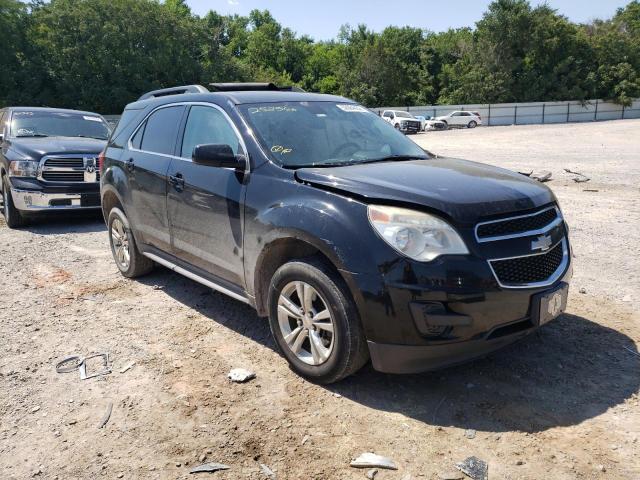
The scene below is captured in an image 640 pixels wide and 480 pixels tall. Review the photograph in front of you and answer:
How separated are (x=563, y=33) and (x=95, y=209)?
6158 cm

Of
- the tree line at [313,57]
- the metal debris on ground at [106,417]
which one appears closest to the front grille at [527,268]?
the metal debris on ground at [106,417]

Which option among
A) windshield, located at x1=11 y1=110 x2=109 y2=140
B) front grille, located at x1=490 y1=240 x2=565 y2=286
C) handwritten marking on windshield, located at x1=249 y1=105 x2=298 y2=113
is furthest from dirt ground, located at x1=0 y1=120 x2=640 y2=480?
windshield, located at x1=11 y1=110 x2=109 y2=140

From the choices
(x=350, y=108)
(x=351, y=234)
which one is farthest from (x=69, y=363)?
(x=350, y=108)

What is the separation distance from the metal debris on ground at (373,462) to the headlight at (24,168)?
745cm

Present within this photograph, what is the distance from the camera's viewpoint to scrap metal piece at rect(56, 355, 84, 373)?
3.89m

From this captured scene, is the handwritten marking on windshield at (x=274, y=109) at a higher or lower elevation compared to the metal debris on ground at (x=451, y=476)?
higher

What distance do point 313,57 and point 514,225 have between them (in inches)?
2961

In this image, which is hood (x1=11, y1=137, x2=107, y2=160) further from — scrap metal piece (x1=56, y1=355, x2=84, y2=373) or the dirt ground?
scrap metal piece (x1=56, y1=355, x2=84, y2=373)

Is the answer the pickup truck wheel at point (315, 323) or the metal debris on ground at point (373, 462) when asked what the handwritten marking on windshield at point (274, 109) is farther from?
the metal debris on ground at point (373, 462)

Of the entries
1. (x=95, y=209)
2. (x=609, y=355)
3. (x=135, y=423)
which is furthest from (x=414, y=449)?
(x=95, y=209)

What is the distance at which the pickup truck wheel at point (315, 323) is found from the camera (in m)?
3.20

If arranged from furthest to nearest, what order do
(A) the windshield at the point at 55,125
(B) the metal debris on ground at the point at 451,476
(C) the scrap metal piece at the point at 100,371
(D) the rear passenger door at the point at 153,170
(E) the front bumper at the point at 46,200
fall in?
(A) the windshield at the point at 55,125 < (E) the front bumper at the point at 46,200 < (D) the rear passenger door at the point at 153,170 < (C) the scrap metal piece at the point at 100,371 < (B) the metal debris on ground at the point at 451,476

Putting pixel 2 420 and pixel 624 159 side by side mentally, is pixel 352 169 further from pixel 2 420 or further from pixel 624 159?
pixel 624 159

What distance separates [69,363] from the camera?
3.98 metres
